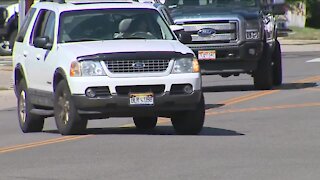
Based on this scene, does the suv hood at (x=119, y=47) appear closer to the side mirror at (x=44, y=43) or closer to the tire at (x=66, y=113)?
the side mirror at (x=44, y=43)

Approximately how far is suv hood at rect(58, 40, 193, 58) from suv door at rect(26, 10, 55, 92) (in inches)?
19.8

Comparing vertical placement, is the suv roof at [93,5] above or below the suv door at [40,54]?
above

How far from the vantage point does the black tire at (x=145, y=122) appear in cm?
1500

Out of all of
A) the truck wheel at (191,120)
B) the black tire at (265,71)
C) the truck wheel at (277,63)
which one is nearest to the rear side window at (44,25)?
the truck wheel at (191,120)

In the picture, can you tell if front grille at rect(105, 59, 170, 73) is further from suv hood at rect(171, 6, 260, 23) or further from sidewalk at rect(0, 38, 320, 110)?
suv hood at rect(171, 6, 260, 23)

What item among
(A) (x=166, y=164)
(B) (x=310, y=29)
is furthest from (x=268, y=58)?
(B) (x=310, y=29)

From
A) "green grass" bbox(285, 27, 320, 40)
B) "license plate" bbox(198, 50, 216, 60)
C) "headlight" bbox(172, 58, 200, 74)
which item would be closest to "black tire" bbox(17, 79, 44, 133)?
"headlight" bbox(172, 58, 200, 74)

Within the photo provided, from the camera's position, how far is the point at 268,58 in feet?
69.9

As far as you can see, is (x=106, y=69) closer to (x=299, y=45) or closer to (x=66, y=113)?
(x=66, y=113)

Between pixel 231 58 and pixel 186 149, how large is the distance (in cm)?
893

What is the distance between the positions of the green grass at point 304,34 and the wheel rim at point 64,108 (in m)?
29.7

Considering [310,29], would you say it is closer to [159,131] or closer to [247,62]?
[247,62]

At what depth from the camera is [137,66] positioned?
43.4 feet

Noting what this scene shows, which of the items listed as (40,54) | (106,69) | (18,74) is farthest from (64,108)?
(18,74)
